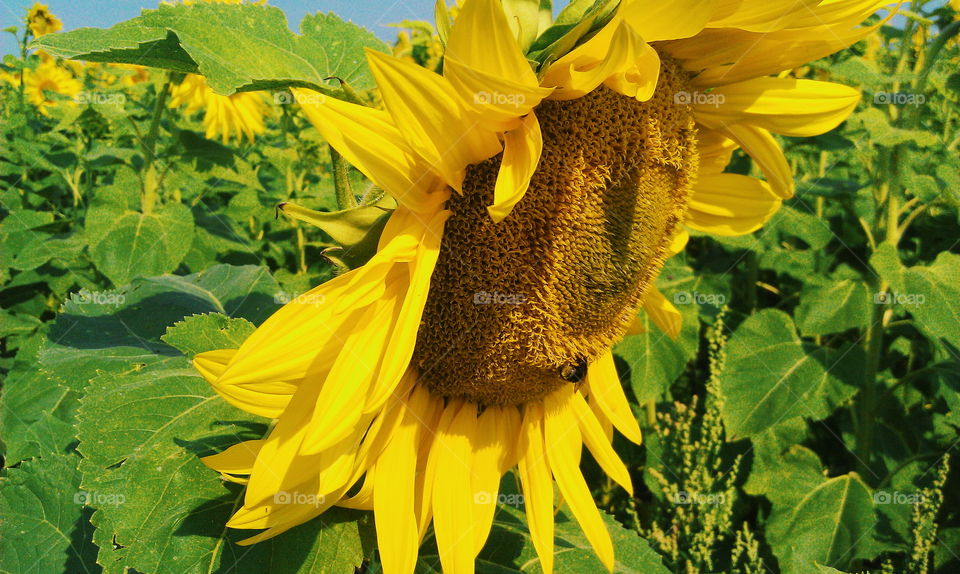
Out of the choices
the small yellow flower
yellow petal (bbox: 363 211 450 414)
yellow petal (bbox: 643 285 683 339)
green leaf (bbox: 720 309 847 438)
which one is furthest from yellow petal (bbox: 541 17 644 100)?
the small yellow flower

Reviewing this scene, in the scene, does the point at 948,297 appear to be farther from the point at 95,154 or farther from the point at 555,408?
the point at 95,154

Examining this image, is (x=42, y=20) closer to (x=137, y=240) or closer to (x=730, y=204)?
(x=137, y=240)

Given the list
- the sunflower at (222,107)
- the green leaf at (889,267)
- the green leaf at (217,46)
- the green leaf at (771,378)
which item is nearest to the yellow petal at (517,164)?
the green leaf at (217,46)

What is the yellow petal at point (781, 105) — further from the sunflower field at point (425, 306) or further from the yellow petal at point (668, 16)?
the yellow petal at point (668, 16)

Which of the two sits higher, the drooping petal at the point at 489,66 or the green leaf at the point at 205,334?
the drooping petal at the point at 489,66

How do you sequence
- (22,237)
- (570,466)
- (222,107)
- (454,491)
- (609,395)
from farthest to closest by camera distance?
(222,107), (22,237), (609,395), (570,466), (454,491)

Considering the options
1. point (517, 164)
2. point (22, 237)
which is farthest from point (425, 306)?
point (22, 237)

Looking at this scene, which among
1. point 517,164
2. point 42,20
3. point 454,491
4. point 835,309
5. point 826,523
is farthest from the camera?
point 42,20

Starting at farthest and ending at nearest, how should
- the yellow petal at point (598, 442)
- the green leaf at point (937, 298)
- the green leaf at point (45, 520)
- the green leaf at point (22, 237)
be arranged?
the green leaf at point (22, 237)
the green leaf at point (937, 298)
the green leaf at point (45, 520)
the yellow petal at point (598, 442)
